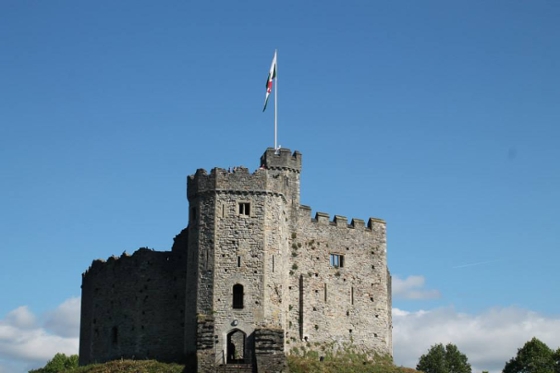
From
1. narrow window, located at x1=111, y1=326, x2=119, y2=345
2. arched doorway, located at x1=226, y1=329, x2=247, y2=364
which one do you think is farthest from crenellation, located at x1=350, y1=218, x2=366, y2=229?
narrow window, located at x1=111, y1=326, x2=119, y2=345

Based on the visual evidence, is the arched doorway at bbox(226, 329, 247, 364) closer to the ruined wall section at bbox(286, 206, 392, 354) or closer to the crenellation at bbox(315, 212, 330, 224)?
the ruined wall section at bbox(286, 206, 392, 354)

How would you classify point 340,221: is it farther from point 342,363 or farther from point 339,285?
point 342,363

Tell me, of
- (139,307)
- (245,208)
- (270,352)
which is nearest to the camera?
(270,352)

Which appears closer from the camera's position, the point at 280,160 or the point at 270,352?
the point at 270,352

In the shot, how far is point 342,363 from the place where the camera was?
7650 centimetres

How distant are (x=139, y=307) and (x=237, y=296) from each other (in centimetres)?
922

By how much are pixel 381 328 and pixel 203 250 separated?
16812 mm

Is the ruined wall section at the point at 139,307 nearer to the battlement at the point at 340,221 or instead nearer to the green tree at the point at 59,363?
the battlement at the point at 340,221

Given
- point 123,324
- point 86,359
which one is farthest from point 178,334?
point 86,359

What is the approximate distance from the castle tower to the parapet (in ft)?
19.1

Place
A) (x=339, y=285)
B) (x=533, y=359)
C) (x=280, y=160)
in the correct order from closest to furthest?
(x=339, y=285), (x=280, y=160), (x=533, y=359)

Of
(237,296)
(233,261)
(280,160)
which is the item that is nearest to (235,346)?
(237,296)

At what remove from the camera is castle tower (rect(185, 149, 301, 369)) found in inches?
2781

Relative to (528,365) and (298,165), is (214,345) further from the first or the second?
(528,365)
